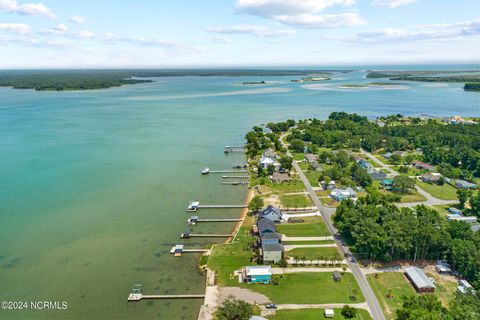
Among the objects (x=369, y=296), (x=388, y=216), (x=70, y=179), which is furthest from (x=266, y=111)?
(x=369, y=296)

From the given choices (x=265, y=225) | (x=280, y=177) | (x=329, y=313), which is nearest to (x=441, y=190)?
(x=280, y=177)

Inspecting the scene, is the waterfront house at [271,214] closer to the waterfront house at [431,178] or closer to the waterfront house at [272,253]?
the waterfront house at [272,253]

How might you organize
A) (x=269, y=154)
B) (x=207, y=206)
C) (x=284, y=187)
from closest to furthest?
(x=207, y=206), (x=284, y=187), (x=269, y=154)

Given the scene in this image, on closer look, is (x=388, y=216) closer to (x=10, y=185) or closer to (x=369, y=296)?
(x=369, y=296)

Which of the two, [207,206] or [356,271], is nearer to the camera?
[356,271]

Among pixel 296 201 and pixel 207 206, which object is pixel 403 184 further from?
pixel 207 206

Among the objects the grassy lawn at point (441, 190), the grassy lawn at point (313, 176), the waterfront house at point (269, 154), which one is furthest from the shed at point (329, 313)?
the waterfront house at point (269, 154)
